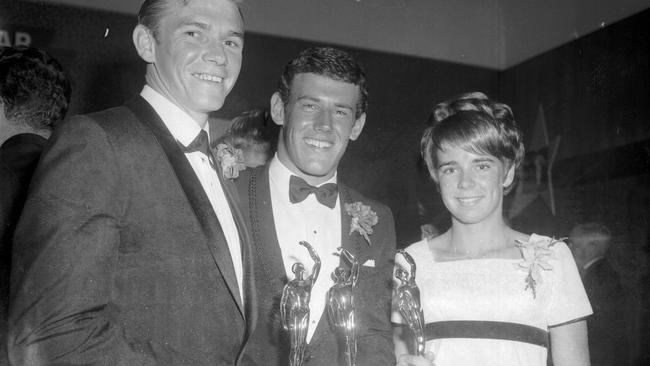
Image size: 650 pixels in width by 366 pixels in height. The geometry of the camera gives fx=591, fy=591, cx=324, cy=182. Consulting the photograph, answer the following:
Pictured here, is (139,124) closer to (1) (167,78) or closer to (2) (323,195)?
(1) (167,78)

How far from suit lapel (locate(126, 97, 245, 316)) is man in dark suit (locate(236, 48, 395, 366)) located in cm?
57

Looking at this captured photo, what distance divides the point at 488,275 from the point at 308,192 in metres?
0.70

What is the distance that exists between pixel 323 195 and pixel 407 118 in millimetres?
1754

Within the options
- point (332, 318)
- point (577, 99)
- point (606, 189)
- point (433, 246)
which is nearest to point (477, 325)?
point (433, 246)

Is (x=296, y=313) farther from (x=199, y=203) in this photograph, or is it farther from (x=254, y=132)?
(x=254, y=132)

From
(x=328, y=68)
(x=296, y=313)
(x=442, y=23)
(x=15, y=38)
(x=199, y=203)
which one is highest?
(x=442, y=23)

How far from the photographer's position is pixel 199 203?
1331mm

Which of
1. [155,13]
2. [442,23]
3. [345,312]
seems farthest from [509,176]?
[442,23]

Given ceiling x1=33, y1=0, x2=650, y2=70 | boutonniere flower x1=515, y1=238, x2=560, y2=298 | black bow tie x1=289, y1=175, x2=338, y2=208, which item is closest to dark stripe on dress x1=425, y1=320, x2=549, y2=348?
boutonniere flower x1=515, y1=238, x2=560, y2=298

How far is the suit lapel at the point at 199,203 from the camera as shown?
1319 mm

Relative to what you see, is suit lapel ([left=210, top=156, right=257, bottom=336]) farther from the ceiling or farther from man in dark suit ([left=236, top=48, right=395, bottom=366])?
the ceiling

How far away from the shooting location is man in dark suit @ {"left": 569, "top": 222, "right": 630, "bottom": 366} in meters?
2.94

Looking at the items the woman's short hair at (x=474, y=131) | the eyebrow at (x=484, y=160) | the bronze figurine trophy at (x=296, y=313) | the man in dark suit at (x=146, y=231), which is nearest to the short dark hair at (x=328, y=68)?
the woman's short hair at (x=474, y=131)

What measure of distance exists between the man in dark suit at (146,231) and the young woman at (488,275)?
2.56 ft
